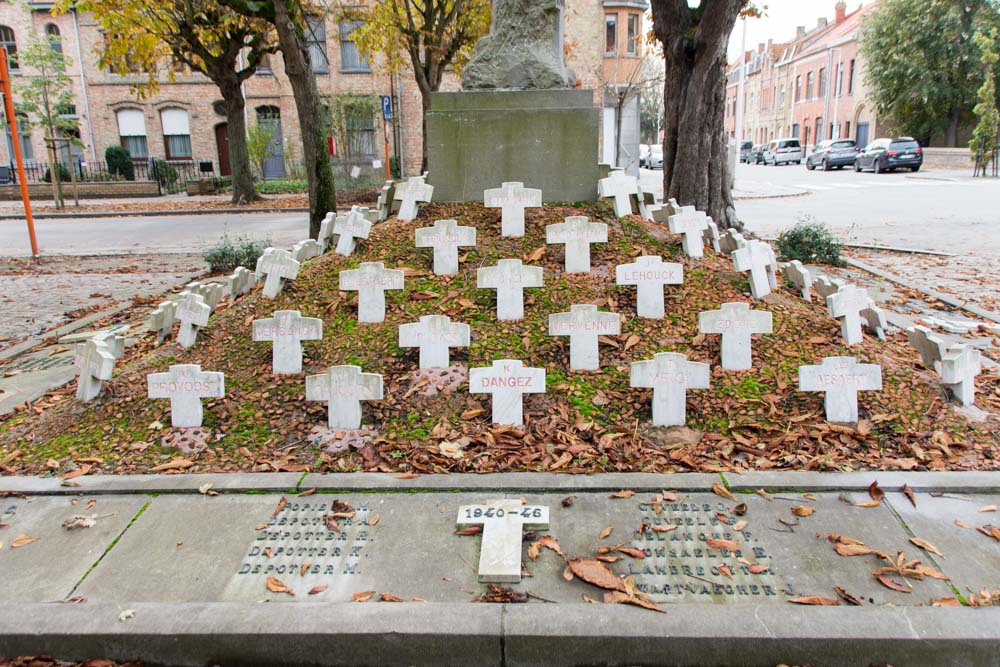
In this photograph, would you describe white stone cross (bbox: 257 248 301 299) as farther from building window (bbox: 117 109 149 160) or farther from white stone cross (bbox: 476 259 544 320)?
building window (bbox: 117 109 149 160)

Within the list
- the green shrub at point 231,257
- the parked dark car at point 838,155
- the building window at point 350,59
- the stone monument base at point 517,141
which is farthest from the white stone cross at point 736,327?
the parked dark car at point 838,155

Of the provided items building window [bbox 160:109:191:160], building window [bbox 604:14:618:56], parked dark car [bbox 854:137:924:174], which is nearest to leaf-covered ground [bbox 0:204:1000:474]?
building window [bbox 160:109:191:160]

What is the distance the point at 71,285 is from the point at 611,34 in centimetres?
3704

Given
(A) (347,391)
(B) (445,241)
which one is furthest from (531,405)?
(B) (445,241)

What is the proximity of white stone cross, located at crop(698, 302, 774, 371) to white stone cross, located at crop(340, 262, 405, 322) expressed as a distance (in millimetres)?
2082

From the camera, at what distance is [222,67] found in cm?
2216

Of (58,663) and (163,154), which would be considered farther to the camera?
(163,154)

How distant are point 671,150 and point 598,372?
7472 millimetres

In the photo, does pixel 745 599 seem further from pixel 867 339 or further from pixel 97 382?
pixel 97 382

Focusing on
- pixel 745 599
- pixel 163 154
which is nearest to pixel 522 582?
pixel 745 599

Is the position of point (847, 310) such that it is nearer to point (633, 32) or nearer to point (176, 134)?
point (176, 134)

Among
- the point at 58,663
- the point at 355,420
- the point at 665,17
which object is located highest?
the point at 665,17

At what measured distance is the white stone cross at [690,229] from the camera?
5438 mm

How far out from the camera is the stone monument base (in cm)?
614
